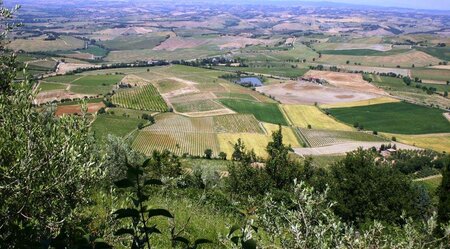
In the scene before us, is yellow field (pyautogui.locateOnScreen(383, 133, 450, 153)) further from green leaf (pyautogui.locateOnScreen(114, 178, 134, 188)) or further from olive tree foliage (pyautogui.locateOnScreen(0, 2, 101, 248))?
green leaf (pyautogui.locateOnScreen(114, 178, 134, 188))

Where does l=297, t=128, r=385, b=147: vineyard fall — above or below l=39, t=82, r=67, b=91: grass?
below

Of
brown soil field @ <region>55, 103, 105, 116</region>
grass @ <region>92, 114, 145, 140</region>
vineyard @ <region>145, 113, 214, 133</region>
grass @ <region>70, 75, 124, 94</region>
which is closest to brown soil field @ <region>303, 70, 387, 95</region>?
vineyard @ <region>145, 113, 214, 133</region>

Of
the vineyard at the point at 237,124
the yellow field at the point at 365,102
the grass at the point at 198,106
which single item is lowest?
the vineyard at the point at 237,124

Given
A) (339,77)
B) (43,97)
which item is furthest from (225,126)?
(339,77)

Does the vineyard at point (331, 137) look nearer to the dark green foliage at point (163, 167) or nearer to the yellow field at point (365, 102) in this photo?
the yellow field at point (365, 102)

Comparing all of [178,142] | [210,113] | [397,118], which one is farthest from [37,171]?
[397,118]

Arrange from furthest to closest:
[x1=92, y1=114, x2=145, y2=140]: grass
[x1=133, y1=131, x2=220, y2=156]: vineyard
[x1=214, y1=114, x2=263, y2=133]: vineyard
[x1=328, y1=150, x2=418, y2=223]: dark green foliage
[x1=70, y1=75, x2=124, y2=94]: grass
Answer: [x1=70, y1=75, x2=124, y2=94]: grass → [x1=214, y1=114, x2=263, y2=133]: vineyard → [x1=92, y1=114, x2=145, y2=140]: grass → [x1=133, y1=131, x2=220, y2=156]: vineyard → [x1=328, y1=150, x2=418, y2=223]: dark green foliage

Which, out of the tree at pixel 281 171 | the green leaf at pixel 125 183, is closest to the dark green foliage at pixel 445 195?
the tree at pixel 281 171
